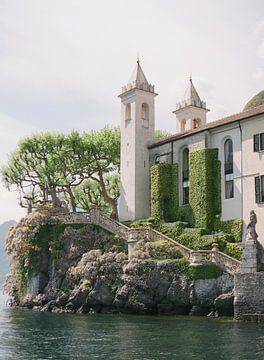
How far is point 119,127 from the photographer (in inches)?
2913

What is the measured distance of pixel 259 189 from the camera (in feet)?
169

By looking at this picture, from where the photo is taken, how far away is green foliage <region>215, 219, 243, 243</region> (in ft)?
171

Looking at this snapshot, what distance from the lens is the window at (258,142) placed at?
52281 mm

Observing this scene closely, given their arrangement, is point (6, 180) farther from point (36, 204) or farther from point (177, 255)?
point (177, 255)

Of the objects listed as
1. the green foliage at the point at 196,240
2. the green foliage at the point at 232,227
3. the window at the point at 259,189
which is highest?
the window at the point at 259,189

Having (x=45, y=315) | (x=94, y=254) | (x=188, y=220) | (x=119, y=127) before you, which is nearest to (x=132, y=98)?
(x=119, y=127)

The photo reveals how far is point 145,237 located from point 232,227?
7.82 m

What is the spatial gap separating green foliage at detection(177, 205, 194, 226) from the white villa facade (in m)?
1.32

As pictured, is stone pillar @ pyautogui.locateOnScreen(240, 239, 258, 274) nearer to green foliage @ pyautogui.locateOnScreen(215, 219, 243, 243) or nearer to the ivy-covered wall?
green foliage @ pyautogui.locateOnScreen(215, 219, 243, 243)

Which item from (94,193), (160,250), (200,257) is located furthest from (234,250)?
(94,193)

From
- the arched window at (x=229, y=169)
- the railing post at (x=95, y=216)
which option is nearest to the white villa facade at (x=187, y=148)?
the arched window at (x=229, y=169)

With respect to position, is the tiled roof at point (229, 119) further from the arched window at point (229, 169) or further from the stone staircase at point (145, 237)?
the stone staircase at point (145, 237)

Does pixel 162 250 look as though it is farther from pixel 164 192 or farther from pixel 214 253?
pixel 164 192

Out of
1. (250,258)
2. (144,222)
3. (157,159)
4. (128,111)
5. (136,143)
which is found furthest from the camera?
(128,111)
